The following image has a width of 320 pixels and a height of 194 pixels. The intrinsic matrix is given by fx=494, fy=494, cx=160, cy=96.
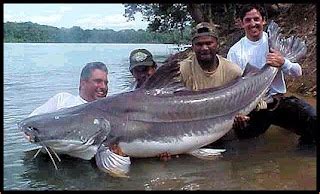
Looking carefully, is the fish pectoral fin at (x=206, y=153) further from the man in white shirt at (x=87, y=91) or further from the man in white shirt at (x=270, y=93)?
the man in white shirt at (x=87, y=91)

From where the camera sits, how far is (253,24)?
508cm

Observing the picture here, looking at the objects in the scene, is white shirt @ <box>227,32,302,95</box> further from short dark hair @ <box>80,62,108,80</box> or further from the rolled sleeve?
short dark hair @ <box>80,62,108,80</box>

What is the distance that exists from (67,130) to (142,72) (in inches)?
43.9

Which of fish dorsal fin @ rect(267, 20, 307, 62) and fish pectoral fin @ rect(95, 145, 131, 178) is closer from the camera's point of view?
fish pectoral fin @ rect(95, 145, 131, 178)

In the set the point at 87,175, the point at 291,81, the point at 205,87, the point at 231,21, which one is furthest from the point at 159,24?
the point at 87,175

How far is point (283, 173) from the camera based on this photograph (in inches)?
162

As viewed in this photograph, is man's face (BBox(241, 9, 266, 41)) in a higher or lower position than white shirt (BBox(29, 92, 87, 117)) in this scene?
higher

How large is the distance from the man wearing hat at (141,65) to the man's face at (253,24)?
106cm

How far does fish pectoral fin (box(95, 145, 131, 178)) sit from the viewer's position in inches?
162

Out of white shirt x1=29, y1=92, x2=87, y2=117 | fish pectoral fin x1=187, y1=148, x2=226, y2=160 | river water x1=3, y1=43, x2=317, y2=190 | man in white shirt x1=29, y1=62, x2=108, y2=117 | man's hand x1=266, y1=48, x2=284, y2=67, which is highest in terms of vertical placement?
man's hand x1=266, y1=48, x2=284, y2=67

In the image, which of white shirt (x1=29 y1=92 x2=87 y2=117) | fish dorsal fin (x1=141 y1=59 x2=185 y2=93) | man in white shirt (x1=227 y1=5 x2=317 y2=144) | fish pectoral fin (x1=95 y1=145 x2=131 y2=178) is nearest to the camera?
fish pectoral fin (x1=95 y1=145 x2=131 y2=178)

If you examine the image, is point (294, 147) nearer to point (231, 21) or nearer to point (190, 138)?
point (190, 138)

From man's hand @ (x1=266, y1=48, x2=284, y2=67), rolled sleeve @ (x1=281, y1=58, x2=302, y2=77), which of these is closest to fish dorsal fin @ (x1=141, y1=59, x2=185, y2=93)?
man's hand @ (x1=266, y1=48, x2=284, y2=67)

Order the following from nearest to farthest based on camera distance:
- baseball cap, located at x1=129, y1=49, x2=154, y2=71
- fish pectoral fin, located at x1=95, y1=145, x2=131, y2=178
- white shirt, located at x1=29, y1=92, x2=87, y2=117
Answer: fish pectoral fin, located at x1=95, y1=145, x2=131, y2=178 < white shirt, located at x1=29, y1=92, x2=87, y2=117 < baseball cap, located at x1=129, y1=49, x2=154, y2=71
